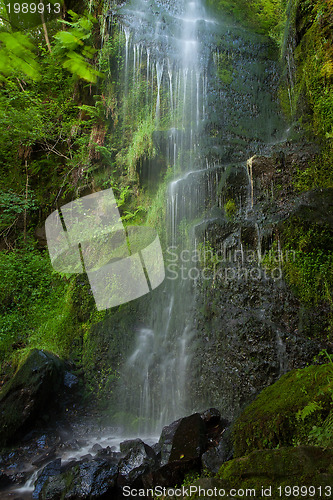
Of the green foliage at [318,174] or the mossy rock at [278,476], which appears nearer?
the mossy rock at [278,476]

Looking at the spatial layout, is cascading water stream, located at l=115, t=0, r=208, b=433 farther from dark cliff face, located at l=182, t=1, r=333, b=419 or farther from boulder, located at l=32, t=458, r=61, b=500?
boulder, located at l=32, t=458, r=61, b=500

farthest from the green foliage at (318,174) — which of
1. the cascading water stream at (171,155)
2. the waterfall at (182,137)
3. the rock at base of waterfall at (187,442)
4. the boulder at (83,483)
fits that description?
the boulder at (83,483)

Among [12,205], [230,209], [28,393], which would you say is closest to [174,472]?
[28,393]

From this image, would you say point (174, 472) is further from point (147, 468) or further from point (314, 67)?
point (314, 67)

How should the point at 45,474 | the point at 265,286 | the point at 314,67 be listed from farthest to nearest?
the point at 314,67 → the point at 265,286 → the point at 45,474

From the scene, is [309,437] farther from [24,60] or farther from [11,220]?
[11,220]

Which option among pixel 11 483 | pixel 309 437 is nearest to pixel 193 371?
pixel 11 483

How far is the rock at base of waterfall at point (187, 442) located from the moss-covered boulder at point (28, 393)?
9.52 feet

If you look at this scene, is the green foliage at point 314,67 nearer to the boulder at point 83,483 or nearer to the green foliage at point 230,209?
the green foliage at point 230,209

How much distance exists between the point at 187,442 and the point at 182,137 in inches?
275

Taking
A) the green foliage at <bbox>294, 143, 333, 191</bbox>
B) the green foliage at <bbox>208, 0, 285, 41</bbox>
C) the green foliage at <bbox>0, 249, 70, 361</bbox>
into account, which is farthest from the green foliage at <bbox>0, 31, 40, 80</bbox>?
the green foliage at <bbox>208, 0, 285, 41</bbox>

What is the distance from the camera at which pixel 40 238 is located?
35.9 feet

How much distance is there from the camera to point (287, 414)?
107 inches

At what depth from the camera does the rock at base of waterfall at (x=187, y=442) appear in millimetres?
3604
